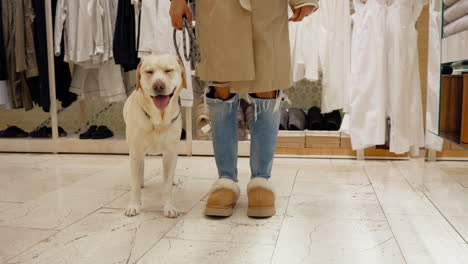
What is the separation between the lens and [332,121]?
302cm

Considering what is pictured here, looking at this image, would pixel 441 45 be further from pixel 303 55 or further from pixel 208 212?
pixel 303 55

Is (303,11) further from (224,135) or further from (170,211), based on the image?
(170,211)

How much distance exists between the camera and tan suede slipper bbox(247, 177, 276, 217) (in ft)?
5.13

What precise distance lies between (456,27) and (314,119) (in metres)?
1.64

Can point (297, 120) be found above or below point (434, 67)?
below

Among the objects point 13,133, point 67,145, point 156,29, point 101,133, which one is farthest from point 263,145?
point 13,133

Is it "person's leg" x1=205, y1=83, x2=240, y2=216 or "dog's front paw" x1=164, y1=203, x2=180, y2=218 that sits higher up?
"person's leg" x1=205, y1=83, x2=240, y2=216

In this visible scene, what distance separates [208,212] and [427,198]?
0.94 m

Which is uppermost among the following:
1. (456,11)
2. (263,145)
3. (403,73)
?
(456,11)

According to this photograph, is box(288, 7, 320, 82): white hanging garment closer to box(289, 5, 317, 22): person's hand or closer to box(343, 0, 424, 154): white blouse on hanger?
box(343, 0, 424, 154): white blouse on hanger

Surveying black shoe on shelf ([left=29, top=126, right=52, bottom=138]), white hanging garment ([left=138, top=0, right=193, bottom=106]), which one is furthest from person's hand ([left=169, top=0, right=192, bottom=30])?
black shoe on shelf ([left=29, top=126, right=52, bottom=138])

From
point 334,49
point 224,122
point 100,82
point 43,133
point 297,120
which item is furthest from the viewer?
point 43,133

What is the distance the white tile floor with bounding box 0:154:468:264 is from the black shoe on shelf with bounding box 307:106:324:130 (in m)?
0.70

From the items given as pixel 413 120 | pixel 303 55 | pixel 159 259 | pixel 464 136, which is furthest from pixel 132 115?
pixel 413 120
